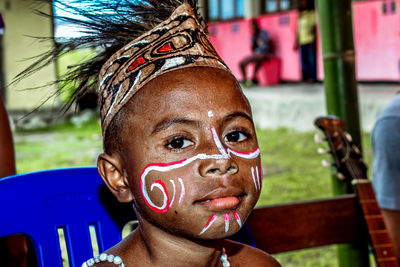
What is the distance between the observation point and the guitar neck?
2.26m

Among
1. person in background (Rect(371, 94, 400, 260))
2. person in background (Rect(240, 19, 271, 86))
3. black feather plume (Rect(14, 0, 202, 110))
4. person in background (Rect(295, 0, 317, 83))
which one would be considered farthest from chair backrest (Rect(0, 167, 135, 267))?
person in background (Rect(240, 19, 271, 86))

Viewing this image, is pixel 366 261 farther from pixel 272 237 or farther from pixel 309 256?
pixel 309 256

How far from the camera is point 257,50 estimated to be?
13.3 meters

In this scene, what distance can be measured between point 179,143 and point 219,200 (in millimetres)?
185

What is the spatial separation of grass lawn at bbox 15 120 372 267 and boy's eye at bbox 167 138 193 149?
318cm

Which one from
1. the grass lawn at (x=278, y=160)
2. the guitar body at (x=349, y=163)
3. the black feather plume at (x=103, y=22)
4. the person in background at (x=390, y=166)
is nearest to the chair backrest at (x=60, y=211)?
the black feather plume at (x=103, y=22)

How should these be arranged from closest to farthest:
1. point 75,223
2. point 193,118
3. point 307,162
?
point 193,118 → point 75,223 → point 307,162

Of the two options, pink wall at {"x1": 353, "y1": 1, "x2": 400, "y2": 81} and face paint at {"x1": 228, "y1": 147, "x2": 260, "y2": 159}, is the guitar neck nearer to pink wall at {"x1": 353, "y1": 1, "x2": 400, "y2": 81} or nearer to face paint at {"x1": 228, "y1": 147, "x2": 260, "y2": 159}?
face paint at {"x1": 228, "y1": 147, "x2": 260, "y2": 159}

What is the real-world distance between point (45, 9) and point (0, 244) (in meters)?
1.04

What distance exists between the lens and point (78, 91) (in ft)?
5.74

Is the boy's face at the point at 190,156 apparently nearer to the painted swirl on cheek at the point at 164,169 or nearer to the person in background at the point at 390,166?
the painted swirl on cheek at the point at 164,169

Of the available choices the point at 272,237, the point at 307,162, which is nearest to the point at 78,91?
the point at 272,237

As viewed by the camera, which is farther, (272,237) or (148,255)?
(272,237)

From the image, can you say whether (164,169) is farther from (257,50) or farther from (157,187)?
(257,50)
